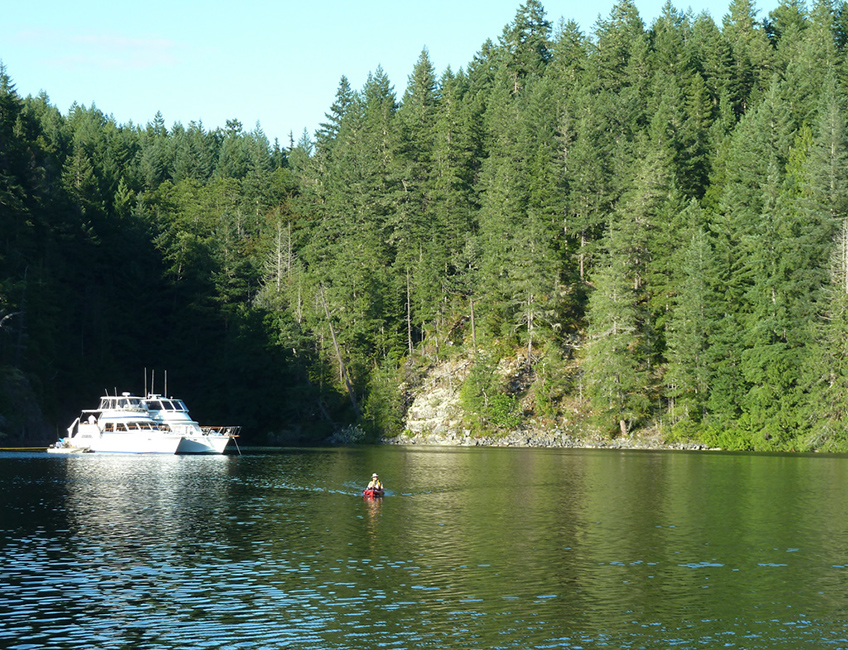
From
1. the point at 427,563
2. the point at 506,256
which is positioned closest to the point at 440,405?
the point at 506,256

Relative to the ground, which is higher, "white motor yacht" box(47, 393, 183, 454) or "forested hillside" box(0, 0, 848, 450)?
"forested hillside" box(0, 0, 848, 450)

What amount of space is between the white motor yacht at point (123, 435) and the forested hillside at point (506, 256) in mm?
11007

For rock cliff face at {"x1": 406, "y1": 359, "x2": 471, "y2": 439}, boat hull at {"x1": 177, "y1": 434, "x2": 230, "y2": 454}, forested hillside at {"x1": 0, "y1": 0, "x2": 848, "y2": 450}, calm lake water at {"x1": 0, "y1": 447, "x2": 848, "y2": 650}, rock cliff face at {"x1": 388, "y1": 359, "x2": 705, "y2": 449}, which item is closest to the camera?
calm lake water at {"x1": 0, "y1": 447, "x2": 848, "y2": 650}

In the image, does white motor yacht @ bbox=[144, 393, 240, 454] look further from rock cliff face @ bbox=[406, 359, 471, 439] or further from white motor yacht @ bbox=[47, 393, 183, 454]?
rock cliff face @ bbox=[406, 359, 471, 439]

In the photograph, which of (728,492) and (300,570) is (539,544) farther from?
(728,492)

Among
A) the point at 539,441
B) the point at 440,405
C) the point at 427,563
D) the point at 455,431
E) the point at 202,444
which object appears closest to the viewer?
the point at 427,563

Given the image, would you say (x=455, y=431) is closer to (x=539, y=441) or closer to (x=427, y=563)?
(x=539, y=441)

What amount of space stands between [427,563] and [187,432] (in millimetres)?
63070

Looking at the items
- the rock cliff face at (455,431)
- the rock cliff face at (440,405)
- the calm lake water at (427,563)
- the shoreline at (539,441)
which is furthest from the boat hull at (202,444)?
the calm lake water at (427,563)

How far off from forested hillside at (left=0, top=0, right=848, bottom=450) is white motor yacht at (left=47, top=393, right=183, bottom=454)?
36.1 ft

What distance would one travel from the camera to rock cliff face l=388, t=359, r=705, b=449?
97.0 metres

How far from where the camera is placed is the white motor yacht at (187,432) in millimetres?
88250

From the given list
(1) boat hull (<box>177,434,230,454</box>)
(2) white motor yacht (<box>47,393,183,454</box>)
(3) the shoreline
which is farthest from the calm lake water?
(3) the shoreline

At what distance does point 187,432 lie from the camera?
8956cm
